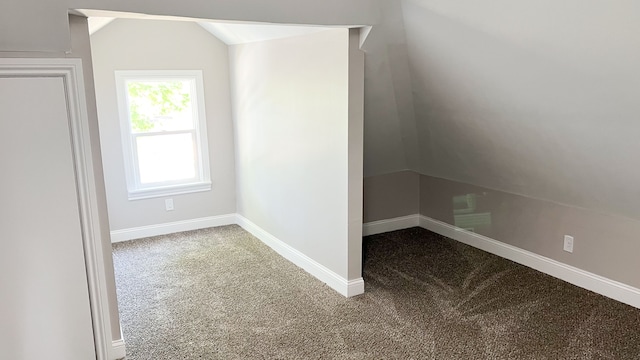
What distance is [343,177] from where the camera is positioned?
3.25 metres

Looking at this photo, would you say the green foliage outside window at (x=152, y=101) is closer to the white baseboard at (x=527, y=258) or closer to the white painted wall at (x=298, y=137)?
the white painted wall at (x=298, y=137)

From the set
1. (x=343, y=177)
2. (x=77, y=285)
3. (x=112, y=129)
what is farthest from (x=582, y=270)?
(x=112, y=129)

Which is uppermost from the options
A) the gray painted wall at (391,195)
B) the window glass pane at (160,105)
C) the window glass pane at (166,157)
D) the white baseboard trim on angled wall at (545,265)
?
the window glass pane at (160,105)

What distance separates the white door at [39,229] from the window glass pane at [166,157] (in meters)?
2.21

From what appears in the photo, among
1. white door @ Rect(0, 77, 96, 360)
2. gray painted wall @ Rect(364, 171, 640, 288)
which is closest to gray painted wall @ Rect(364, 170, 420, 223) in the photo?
gray painted wall @ Rect(364, 171, 640, 288)

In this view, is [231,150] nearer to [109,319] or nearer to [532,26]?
[109,319]

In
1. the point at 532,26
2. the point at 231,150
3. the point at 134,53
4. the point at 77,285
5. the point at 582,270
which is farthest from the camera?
the point at 231,150

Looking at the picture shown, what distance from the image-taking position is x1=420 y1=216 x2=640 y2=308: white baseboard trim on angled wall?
10.7 ft

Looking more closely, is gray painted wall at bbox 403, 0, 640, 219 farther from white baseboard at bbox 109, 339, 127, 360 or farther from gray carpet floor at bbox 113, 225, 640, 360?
white baseboard at bbox 109, 339, 127, 360

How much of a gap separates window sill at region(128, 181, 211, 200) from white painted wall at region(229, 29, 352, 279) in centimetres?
48

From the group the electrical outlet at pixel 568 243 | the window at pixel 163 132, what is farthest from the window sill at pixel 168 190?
the electrical outlet at pixel 568 243

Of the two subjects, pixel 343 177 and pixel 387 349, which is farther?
pixel 343 177

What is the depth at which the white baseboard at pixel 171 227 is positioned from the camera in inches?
180

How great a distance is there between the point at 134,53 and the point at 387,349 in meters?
3.37
